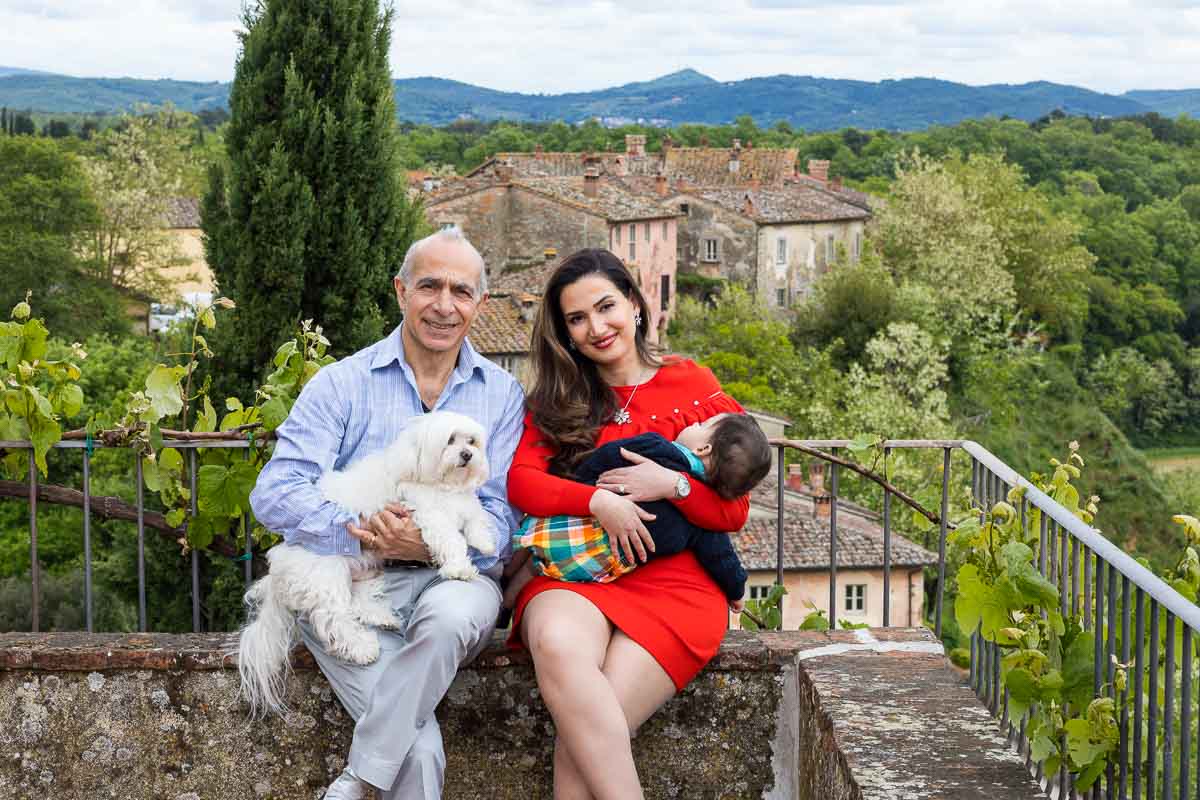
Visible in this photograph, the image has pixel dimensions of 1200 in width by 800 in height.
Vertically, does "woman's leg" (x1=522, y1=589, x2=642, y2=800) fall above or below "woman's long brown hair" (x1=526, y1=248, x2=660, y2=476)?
below

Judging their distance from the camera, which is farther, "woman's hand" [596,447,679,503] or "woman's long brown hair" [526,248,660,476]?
"woman's long brown hair" [526,248,660,476]

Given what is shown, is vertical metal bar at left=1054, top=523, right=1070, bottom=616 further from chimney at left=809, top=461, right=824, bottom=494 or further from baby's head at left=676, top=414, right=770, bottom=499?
chimney at left=809, top=461, right=824, bottom=494

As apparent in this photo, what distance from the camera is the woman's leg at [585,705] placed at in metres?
3.28

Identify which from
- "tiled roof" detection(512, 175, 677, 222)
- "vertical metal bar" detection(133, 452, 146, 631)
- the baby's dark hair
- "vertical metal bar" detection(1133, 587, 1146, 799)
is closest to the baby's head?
the baby's dark hair

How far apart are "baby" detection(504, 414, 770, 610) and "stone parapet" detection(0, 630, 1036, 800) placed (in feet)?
1.09

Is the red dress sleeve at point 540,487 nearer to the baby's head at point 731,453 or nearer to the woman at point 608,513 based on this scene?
the woman at point 608,513

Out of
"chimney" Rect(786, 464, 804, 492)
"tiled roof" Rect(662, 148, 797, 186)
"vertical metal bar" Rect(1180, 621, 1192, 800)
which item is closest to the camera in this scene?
"vertical metal bar" Rect(1180, 621, 1192, 800)

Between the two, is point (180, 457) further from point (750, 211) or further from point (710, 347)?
point (750, 211)

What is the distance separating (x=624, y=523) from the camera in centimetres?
361

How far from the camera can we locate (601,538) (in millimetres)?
3666

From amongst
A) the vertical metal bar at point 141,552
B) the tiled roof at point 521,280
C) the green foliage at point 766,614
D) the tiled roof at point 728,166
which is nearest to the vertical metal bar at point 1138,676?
the green foliage at point 766,614

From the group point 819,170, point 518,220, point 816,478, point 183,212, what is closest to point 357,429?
point 816,478

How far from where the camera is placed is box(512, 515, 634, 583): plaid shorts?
367 centimetres

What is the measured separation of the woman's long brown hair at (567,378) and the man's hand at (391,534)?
1.51ft
